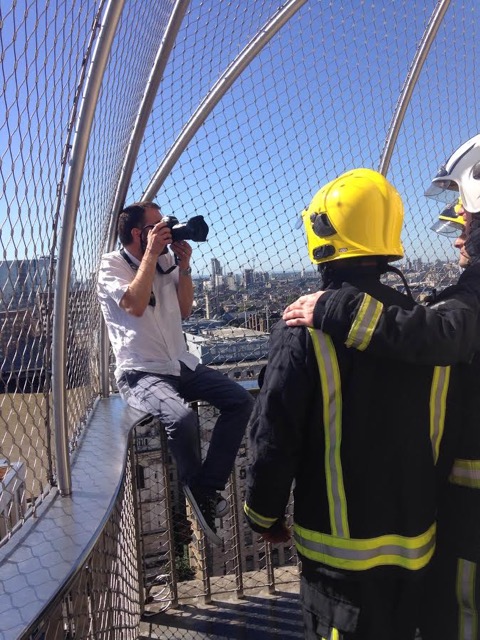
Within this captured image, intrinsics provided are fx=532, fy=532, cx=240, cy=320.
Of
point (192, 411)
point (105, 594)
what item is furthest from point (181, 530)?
point (105, 594)

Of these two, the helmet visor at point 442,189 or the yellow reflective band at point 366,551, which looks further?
the helmet visor at point 442,189

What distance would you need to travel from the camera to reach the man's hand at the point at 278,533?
1574 millimetres

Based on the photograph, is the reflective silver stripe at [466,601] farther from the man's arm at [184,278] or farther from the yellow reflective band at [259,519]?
the man's arm at [184,278]

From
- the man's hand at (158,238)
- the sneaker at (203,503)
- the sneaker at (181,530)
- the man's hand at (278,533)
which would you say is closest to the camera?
the man's hand at (278,533)

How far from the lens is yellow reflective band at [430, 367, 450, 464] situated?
4.54 feet

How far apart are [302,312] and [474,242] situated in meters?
0.59

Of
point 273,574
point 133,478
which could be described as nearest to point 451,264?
point 273,574

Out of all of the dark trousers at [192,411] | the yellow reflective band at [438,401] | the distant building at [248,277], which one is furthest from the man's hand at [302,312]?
the distant building at [248,277]

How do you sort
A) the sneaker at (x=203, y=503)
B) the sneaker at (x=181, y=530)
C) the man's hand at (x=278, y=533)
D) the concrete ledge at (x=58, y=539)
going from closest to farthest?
the concrete ledge at (x=58, y=539) < the man's hand at (x=278, y=533) < the sneaker at (x=203, y=503) < the sneaker at (x=181, y=530)

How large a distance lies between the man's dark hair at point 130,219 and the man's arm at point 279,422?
4.74 ft

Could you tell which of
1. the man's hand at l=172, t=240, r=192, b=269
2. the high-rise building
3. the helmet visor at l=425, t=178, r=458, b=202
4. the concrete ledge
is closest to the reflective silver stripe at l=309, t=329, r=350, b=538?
the concrete ledge

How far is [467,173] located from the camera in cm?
167

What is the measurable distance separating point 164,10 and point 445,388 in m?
2.16

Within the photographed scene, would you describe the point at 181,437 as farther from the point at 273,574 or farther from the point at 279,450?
the point at 273,574
